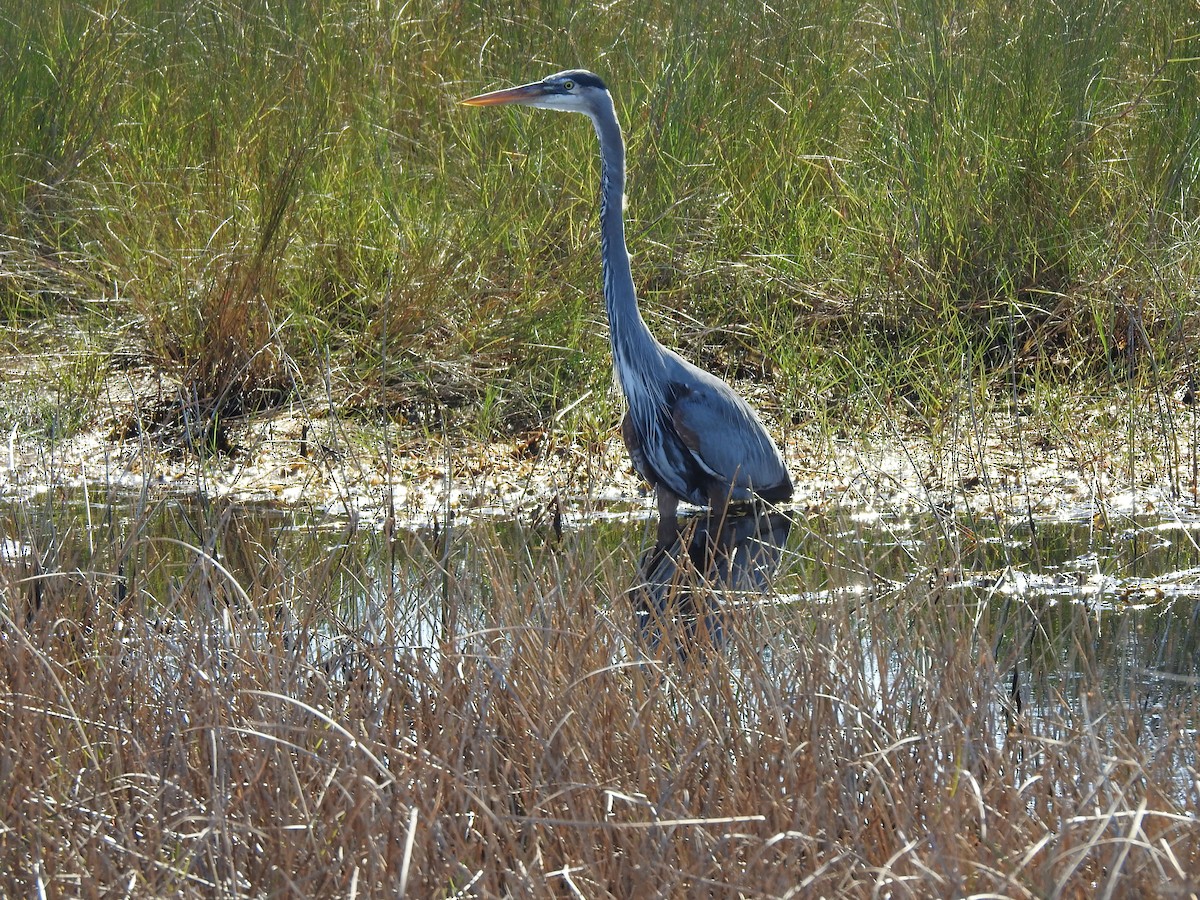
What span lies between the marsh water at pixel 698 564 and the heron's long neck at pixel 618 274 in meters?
0.51

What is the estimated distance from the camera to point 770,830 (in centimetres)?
254

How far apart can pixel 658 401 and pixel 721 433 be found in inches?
8.6

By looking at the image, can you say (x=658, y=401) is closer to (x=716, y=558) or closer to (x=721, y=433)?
(x=721, y=433)

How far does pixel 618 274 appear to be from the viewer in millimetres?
5172

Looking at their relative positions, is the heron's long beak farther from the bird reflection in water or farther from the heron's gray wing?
the bird reflection in water

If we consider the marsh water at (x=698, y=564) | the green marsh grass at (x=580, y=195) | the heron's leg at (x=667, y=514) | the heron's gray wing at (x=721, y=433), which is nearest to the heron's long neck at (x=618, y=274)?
the heron's gray wing at (x=721, y=433)

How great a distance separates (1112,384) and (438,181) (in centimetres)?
282

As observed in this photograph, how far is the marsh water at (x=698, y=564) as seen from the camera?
11.1 ft

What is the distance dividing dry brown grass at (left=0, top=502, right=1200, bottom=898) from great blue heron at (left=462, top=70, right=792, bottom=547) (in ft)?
5.81

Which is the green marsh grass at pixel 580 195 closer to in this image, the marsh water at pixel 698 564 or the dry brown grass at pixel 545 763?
the marsh water at pixel 698 564

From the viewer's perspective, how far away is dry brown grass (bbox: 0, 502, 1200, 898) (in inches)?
93.0

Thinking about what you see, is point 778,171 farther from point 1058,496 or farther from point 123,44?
point 123,44

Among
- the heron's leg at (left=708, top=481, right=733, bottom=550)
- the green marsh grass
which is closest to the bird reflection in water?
the heron's leg at (left=708, top=481, right=733, bottom=550)

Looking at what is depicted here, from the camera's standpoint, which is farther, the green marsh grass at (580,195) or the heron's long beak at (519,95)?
the green marsh grass at (580,195)
